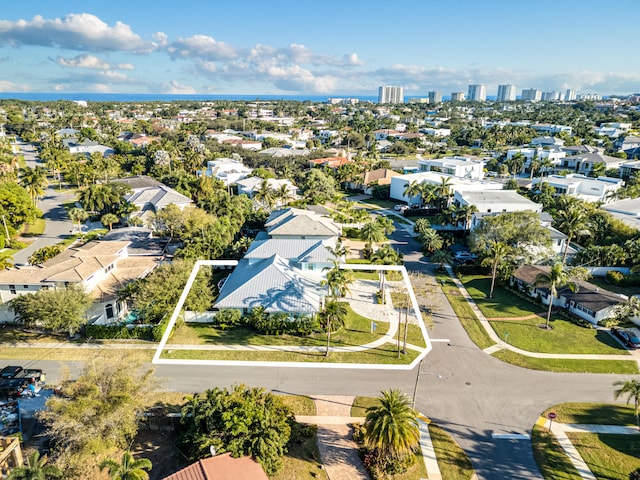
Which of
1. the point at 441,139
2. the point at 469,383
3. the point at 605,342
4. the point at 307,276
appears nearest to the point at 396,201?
the point at 307,276

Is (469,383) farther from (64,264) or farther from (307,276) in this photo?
(64,264)

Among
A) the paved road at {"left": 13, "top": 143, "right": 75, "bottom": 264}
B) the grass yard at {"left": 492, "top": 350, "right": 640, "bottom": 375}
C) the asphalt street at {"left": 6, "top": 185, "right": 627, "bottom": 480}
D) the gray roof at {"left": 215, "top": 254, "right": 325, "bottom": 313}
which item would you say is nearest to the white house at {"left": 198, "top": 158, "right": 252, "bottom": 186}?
the paved road at {"left": 13, "top": 143, "right": 75, "bottom": 264}

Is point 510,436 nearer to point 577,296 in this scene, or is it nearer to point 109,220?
point 577,296

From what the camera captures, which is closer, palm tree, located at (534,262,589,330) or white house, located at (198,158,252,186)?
palm tree, located at (534,262,589,330)

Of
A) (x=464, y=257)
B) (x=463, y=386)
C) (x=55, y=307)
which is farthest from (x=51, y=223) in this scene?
(x=463, y=386)

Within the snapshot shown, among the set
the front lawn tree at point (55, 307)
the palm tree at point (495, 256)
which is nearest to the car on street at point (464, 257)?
the palm tree at point (495, 256)

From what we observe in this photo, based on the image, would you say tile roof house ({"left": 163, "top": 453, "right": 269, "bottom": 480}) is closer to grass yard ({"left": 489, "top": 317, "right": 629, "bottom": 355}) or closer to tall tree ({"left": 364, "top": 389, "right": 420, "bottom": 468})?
tall tree ({"left": 364, "top": 389, "right": 420, "bottom": 468})
